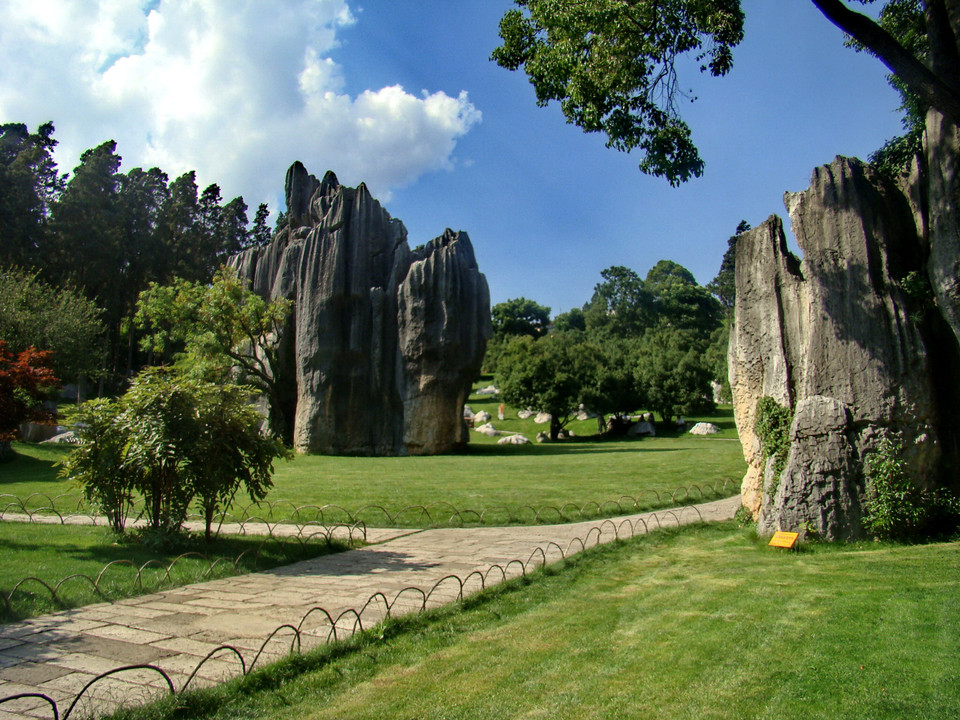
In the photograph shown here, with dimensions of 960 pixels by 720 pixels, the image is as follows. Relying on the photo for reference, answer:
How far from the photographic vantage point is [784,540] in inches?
408

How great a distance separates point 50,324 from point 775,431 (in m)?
36.6

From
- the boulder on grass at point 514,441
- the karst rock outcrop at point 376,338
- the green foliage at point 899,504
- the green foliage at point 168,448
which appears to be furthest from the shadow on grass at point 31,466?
the boulder on grass at point 514,441

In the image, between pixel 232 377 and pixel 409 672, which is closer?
pixel 409 672

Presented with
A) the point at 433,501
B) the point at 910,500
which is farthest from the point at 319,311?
the point at 910,500

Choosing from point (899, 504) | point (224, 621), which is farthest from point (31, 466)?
point (899, 504)

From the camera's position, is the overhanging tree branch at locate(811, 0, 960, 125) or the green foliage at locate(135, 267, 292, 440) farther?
the green foliage at locate(135, 267, 292, 440)

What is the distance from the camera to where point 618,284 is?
307 feet

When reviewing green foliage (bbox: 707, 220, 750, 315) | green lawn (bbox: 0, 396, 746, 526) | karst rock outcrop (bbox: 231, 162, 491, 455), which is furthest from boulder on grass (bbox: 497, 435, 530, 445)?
green foliage (bbox: 707, 220, 750, 315)

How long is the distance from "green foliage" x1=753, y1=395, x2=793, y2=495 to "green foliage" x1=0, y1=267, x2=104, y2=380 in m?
32.9

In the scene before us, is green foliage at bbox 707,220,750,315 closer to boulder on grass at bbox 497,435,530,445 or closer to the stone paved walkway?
boulder on grass at bbox 497,435,530,445

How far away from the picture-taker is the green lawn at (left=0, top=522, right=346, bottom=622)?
7840mm

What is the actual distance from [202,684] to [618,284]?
9202cm

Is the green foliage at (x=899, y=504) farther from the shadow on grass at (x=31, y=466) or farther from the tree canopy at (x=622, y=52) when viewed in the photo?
the shadow on grass at (x=31, y=466)

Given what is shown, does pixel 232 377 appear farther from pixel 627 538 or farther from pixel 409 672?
pixel 409 672
